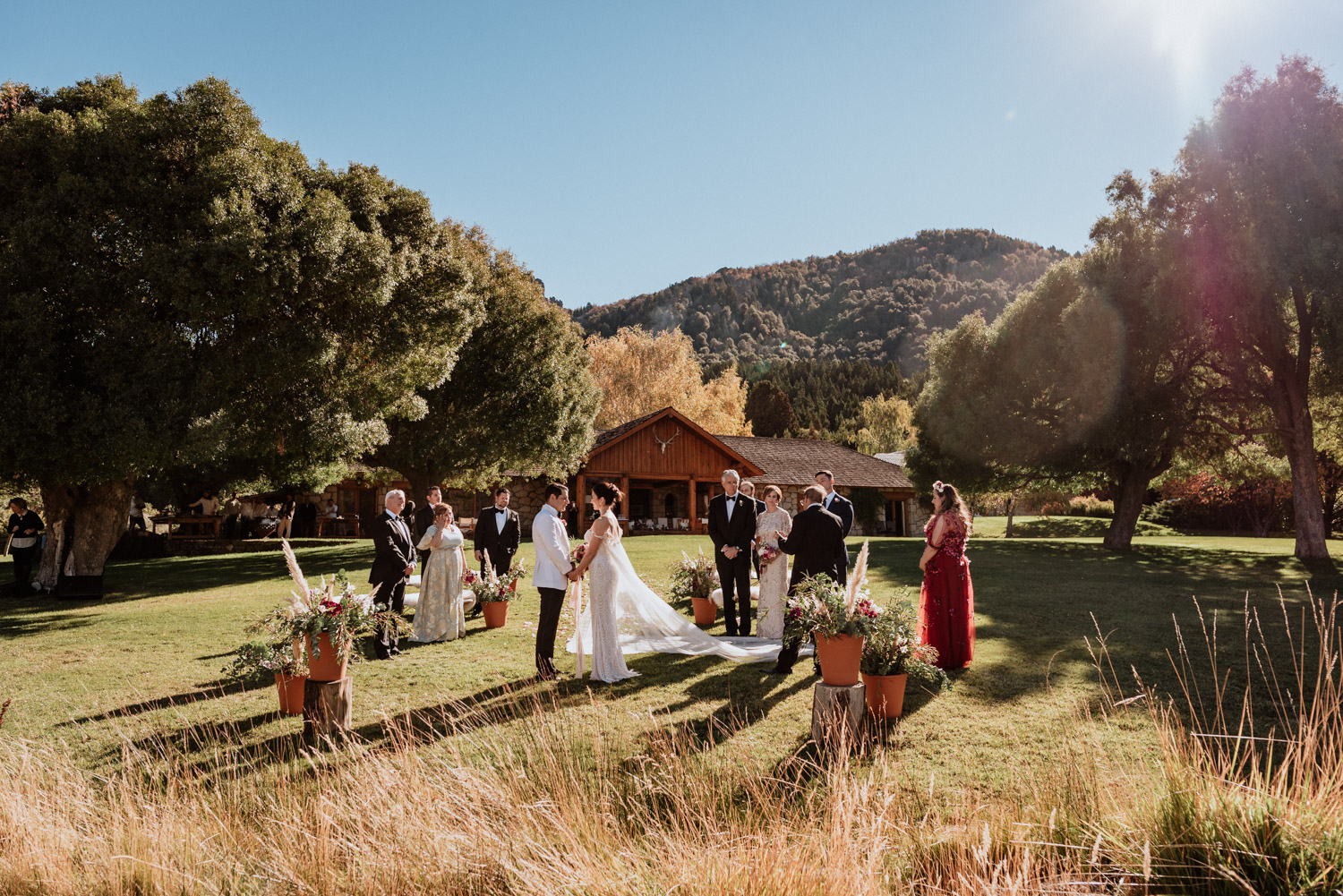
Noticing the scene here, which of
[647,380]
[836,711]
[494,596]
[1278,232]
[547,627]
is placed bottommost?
[836,711]

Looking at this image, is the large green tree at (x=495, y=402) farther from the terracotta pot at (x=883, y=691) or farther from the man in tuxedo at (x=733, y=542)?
the terracotta pot at (x=883, y=691)

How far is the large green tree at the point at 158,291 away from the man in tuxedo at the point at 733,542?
31.9 feet

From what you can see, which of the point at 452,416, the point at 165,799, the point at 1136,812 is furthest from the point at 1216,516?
the point at 165,799

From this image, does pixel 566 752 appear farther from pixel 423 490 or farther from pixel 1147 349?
pixel 1147 349

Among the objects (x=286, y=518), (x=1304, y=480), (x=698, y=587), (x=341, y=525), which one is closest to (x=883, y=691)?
(x=698, y=587)

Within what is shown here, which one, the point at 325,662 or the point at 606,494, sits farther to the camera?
the point at 606,494

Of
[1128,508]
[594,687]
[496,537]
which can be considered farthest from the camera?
[1128,508]

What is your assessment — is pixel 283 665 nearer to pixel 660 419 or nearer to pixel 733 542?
pixel 733 542

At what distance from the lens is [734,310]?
593 ft

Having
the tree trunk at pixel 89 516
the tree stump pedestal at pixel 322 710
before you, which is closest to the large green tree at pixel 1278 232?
the tree stump pedestal at pixel 322 710

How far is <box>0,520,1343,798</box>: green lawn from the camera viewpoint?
5820 mm

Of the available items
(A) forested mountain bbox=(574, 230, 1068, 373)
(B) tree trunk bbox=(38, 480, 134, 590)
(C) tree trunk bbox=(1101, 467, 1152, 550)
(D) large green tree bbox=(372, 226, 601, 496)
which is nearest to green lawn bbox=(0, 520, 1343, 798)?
(B) tree trunk bbox=(38, 480, 134, 590)

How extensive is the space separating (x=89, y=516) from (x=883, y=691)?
55.0 feet

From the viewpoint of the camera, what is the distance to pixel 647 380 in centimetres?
5275
